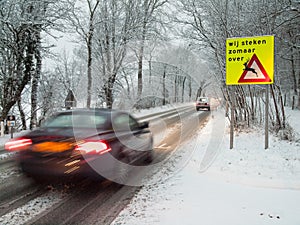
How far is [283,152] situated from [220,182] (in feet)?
11.0

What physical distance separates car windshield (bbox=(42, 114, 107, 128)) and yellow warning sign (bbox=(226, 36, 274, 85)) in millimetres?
4418

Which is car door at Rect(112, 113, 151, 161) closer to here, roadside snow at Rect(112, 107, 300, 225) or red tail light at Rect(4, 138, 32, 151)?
roadside snow at Rect(112, 107, 300, 225)

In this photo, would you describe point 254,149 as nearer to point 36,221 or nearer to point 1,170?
point 36,221

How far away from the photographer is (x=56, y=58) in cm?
1711

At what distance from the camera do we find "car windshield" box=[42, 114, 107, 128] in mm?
5639

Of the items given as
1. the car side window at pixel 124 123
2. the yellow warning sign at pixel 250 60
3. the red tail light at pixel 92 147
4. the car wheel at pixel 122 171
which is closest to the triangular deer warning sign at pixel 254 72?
the yellow warning sign at pixel 250 60

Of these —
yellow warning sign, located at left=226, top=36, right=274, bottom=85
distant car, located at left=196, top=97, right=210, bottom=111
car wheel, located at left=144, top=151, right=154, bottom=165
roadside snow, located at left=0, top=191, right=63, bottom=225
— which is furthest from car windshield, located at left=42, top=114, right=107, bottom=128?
distant car, located at left=196, top=97, right=210, bottom=111

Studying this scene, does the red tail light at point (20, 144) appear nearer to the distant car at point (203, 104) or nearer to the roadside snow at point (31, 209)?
the roadside snow at point (31, 209)

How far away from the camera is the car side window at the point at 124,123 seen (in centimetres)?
614

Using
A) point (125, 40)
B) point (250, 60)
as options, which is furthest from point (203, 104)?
point (250, 60)

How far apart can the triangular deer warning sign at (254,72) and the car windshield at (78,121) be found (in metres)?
4.53

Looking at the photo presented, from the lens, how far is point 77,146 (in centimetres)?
496

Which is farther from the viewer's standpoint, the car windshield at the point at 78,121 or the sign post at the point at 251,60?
the sign post at the point at 251,60

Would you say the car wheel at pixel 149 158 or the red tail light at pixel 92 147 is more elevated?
the red tail light at pixel 92 147
